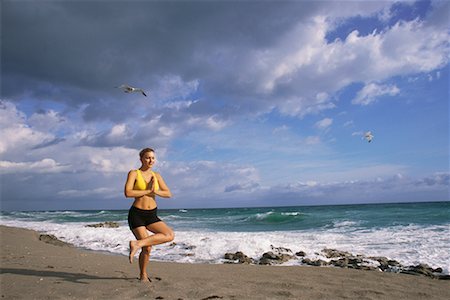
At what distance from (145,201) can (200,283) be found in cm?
155

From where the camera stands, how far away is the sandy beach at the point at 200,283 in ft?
15.4

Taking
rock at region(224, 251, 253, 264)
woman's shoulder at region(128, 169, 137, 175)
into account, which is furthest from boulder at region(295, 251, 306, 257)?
woman's shoulder at region(128, 169, 137, 175)

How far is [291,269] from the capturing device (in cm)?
714

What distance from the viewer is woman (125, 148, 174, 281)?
15.6 ft

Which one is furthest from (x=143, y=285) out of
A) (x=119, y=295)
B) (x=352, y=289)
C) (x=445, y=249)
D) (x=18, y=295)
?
(x=445, y=249)

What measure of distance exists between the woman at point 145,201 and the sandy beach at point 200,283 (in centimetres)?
69

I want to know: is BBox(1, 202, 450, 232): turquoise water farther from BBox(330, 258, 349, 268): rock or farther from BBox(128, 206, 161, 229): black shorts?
BBox(128, 206, 161, 229): black shorts

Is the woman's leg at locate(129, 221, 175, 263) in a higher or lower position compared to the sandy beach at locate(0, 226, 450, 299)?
higher

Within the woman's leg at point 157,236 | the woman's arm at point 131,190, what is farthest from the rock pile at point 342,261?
the woman's arm at point 131,190

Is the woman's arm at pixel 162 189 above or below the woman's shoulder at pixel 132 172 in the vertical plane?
below

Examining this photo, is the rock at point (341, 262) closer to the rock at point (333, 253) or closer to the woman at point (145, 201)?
the rock at point (333, 253)

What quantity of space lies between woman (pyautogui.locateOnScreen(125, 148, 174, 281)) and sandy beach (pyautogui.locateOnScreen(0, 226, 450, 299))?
2.28 ft

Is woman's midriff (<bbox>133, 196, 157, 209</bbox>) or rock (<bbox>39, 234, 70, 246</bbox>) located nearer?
woman's midriff (<bbox>133, 196, 157, 209</bbox>)

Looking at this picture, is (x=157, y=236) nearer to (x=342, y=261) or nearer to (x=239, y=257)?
(x=239, y=257)
